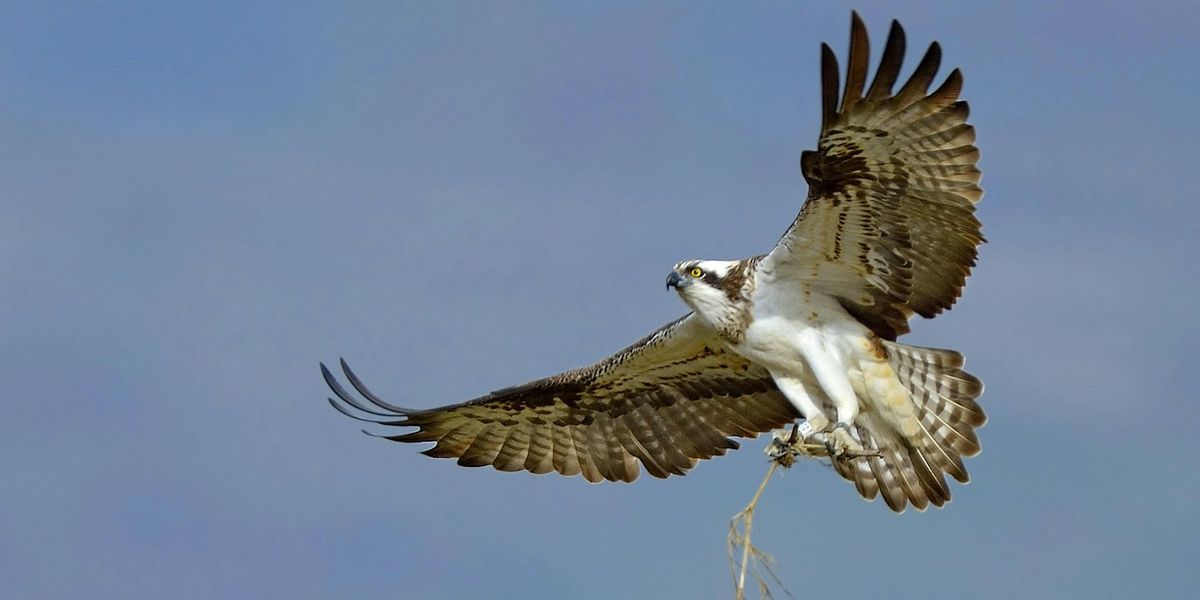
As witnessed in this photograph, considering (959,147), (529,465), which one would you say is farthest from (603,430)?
(959,147)

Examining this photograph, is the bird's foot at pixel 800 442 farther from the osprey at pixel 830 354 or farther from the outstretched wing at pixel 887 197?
the outstretched wing at pixel 887 197

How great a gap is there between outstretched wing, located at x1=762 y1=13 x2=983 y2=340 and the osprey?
0.01 m

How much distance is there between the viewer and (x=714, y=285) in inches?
496

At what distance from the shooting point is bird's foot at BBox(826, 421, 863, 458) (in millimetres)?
12734

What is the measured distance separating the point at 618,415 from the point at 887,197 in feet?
10.8

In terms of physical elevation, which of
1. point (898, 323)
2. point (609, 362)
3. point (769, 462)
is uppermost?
point (609, 362)

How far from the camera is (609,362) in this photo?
14.0m

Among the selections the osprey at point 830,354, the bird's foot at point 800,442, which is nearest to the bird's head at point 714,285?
the osprey at point 830,354

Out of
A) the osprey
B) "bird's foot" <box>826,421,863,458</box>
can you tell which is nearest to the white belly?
the osprey

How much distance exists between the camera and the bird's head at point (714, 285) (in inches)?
496

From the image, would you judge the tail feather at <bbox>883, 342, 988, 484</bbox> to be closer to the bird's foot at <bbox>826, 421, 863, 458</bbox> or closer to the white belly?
the white belly

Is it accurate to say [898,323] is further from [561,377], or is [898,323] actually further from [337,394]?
[337,394]

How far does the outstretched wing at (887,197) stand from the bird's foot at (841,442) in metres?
0.71

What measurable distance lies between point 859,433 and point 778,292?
1.45m
